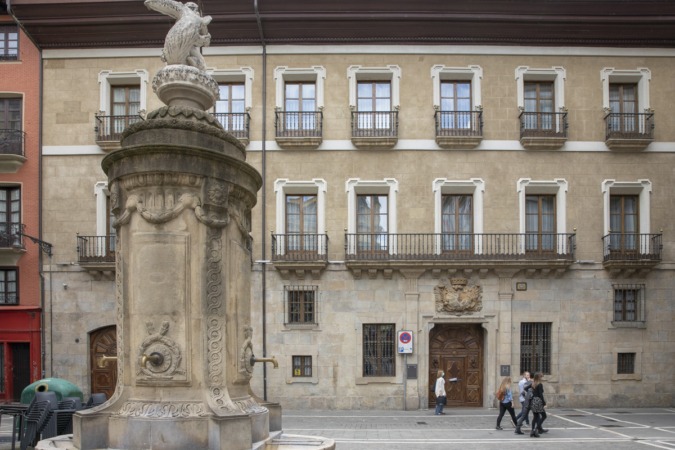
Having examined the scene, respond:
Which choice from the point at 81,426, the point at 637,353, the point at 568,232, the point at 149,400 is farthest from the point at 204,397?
the point at 637,353

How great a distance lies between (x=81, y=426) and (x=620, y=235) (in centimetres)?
2111

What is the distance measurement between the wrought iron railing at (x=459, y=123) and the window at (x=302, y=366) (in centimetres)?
950

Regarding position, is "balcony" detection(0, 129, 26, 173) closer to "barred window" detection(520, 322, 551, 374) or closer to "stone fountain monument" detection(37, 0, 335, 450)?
"stone fountain monument" detection(37, 0, 335, 450)

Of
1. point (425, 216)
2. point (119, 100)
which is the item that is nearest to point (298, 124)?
point (425, 216)

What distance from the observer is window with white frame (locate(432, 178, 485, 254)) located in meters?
23.3

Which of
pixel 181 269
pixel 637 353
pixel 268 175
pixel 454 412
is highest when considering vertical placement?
pixel 268 175

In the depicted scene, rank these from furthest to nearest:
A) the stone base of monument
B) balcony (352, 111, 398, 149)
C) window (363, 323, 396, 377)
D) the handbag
Result: balcony (352, 111, 398, 149) < window (363, 323, 396, 377) < the handbag < the stone base of monument

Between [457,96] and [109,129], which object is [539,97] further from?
[109,129]

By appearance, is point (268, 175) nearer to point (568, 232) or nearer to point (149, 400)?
point (568, 232)

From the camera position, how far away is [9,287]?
23.9 m

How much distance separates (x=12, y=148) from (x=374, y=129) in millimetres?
13513

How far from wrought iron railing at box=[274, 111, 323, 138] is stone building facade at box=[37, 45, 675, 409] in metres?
0.07

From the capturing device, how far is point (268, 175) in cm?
2352

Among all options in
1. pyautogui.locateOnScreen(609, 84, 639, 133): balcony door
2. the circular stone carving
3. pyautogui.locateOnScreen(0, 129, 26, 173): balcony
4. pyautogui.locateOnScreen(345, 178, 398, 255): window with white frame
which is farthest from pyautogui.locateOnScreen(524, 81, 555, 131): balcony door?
pyautogui.locateOnScreen(0, 129, 26, 173): balcony
